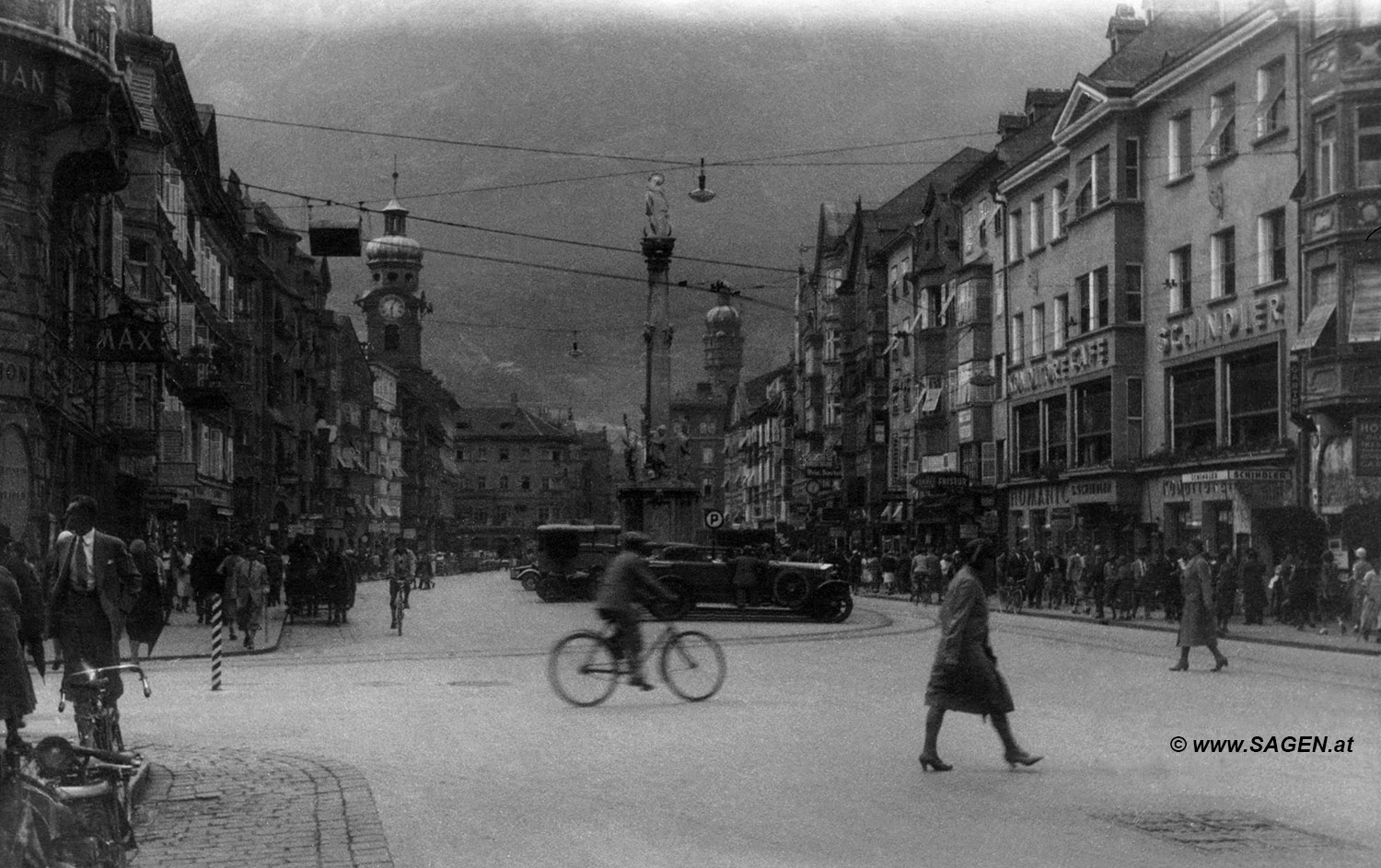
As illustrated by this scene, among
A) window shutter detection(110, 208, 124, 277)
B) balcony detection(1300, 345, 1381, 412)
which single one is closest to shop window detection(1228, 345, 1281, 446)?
balcony detection(1300, 345, 1381, 412)

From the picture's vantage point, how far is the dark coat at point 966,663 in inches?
494

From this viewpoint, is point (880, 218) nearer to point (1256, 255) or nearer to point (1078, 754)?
point (1256, 255)

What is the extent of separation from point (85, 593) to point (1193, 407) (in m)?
35.5

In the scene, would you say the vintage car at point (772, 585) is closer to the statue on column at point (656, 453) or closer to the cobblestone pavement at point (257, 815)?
the cobblestone pavement at point (257, 815)

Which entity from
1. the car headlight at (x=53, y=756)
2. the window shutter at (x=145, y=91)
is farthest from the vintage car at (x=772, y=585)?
the car headlight at (x=53, y=756)

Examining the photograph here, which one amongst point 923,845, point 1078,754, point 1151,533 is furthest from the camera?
point 1151,533

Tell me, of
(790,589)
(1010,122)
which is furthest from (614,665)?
(1010,122)

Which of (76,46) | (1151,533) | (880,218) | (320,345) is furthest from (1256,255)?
(320,345)

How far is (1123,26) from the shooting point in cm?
5816

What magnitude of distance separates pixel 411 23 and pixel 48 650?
1472cm

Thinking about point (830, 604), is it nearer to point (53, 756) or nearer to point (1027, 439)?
point (1027, 439)

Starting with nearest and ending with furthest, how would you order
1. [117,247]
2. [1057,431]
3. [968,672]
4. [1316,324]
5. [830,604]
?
[968,672]
[1316,324]
[830,604]
[117,247]
[1057,431]

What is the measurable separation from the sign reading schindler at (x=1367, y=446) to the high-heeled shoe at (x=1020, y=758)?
74.5 ft

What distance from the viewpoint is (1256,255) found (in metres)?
40.1
